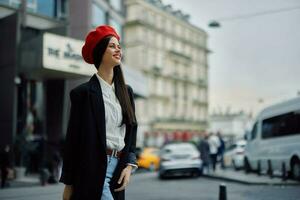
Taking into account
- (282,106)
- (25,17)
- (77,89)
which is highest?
(25,17)

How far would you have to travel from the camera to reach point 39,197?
11203 millimetres

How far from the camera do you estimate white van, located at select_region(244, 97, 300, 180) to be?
14.6 meters

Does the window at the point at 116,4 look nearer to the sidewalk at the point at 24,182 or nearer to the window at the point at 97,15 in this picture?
the window at the point at 97,15

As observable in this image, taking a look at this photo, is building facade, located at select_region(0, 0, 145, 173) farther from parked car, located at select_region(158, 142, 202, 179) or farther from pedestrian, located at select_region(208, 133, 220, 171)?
pedestrian, located at select_region(208, 133, 220, 171)

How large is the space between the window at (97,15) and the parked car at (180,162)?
998cm

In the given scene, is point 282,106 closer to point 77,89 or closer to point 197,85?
point 77,89

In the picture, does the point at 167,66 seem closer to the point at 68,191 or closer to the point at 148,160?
the point at 148,160

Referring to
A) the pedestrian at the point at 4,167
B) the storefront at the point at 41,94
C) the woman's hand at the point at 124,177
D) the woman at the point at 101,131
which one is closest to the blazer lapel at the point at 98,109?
the woman at the point at 101,131

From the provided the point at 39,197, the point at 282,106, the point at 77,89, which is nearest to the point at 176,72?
the point at 282,106

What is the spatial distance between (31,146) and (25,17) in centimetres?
588

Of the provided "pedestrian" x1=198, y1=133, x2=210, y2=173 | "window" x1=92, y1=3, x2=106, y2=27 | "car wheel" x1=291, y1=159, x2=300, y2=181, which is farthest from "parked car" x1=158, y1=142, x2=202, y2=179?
"window" x1=92, y1=3, x2=106, y2=27

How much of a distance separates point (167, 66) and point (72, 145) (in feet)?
215

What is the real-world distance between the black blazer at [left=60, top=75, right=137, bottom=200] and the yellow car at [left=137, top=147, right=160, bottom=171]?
23329mm

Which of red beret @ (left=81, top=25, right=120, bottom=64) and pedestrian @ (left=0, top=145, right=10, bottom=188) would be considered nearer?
red beret @ (left=81, top=25, right=120, bottom=64)
